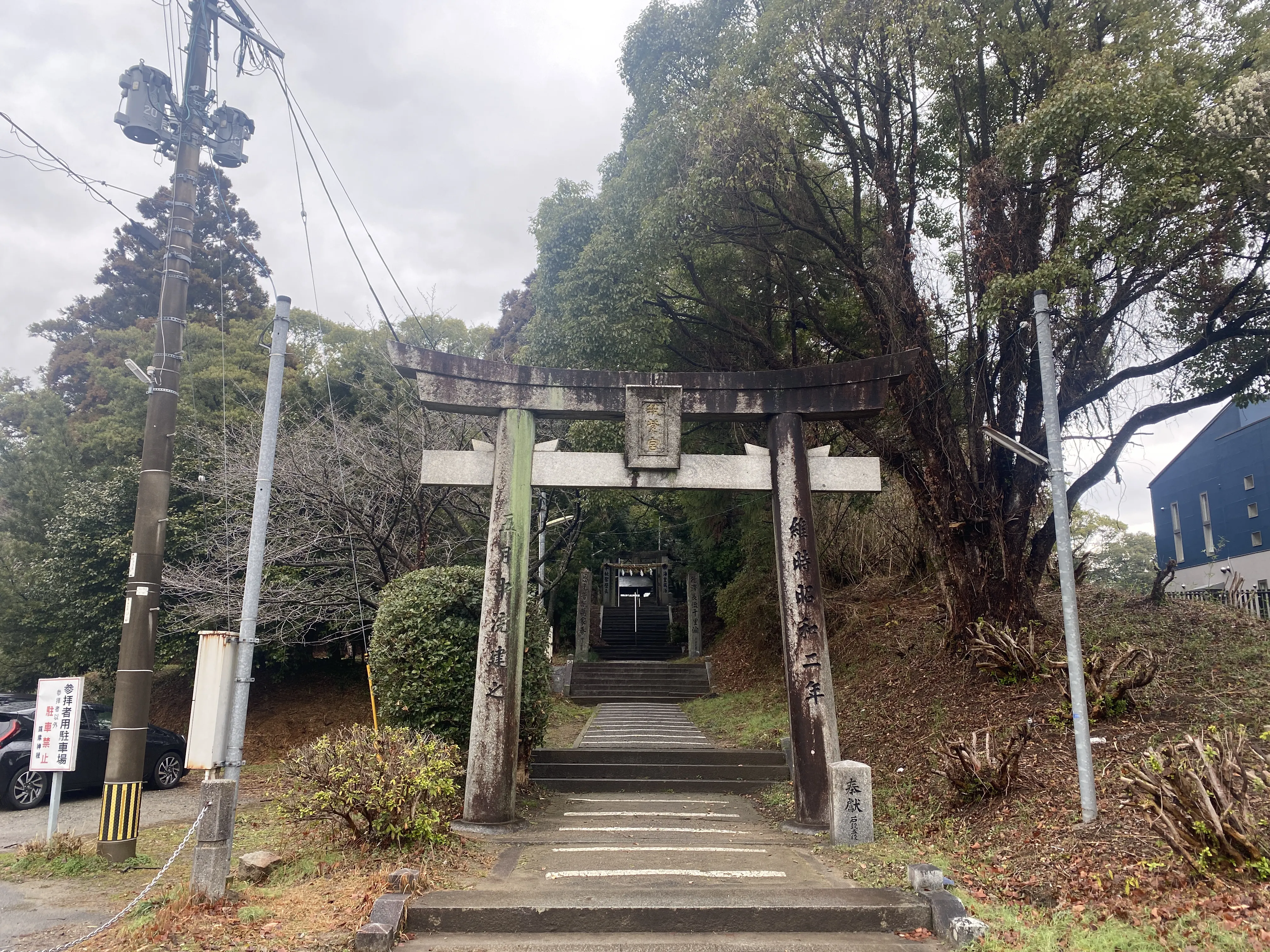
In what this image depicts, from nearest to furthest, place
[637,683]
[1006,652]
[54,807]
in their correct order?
[54,807]
[1006,652]
[637,683]

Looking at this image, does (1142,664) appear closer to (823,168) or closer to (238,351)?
(823,168)

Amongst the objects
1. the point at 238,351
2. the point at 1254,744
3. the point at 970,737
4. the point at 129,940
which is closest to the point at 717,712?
the point at 970,737

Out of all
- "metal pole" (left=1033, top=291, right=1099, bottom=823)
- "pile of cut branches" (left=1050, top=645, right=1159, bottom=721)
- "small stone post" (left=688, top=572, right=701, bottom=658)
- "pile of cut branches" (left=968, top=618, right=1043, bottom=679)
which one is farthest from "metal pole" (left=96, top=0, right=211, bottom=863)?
"small stone post" (left=688, top=572, right=701, bottom=658)

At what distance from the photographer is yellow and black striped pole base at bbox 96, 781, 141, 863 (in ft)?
23.5

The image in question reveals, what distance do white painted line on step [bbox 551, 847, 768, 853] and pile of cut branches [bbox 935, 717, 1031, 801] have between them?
6.54ft

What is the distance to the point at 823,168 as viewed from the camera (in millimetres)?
12289

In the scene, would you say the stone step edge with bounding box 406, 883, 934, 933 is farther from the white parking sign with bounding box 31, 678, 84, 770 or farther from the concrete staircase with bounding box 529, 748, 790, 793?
the concrete staircase with bounding box 529, 748, 790, 793

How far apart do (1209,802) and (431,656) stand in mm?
7055

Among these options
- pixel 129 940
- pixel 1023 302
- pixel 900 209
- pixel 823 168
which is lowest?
pixel 129 940

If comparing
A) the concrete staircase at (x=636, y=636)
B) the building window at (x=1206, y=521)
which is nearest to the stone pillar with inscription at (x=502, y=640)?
the concrete staircase at (x=636, y=636)

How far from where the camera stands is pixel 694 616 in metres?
22.8

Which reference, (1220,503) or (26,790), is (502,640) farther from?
(1220,503)

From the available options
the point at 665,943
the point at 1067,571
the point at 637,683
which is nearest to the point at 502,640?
the point at 665,943

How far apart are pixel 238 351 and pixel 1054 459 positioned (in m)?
24.3
